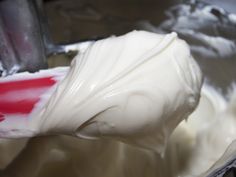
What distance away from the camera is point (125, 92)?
21.4 inches

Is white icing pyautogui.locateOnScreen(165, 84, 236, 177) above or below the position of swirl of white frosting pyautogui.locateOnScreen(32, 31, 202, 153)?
below

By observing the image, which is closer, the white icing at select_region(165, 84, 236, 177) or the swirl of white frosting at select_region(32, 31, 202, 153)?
the swirl of white frosting at select_region(32, 31, 202, 153)

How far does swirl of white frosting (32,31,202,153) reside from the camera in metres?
0.54

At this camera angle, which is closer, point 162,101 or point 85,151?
point 162,101

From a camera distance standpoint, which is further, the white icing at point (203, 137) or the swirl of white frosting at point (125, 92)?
the white icing at point (203, 137)

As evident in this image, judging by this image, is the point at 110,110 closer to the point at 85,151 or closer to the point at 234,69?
the point at 85,151

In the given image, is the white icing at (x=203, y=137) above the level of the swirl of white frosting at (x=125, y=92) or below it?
below

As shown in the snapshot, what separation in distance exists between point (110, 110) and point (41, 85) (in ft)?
0.30

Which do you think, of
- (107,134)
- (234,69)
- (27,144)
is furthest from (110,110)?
(234,69)

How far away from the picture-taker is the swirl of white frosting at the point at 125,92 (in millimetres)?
542

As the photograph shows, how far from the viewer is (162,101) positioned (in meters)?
0.55

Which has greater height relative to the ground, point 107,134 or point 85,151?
point 107,134

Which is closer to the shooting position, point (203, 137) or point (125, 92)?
point (125, 92)

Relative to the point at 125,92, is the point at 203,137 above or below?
below
